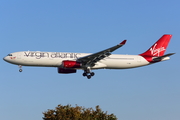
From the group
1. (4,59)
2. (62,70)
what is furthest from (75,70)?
(4,59)

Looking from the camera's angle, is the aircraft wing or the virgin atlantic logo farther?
the virgin atlantic logo

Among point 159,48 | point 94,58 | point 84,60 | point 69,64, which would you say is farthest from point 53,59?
point 159,48

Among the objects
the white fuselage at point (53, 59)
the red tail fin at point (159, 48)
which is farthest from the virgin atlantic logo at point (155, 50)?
the white fuselage at point (53, 59)

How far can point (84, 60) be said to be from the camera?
6800 cm

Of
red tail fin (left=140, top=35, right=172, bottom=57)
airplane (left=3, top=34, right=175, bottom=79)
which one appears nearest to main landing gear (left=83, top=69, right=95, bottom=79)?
airplane (left=3, top=34, right=175, bottom=79)

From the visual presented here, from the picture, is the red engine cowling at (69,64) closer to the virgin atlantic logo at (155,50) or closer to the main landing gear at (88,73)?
the main landing gear at (88,73)

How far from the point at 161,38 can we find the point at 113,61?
44.7 feet

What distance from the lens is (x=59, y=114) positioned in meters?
59.3

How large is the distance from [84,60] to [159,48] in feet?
57.1

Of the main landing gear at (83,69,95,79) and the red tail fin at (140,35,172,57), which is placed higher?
the red tail fin at (140,35,172,57)

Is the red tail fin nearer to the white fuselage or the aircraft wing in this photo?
the white fuselage

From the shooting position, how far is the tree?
58.9 metres

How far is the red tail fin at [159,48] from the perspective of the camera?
250 ft

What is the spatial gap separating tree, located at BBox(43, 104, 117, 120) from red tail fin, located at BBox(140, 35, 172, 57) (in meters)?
18.9
